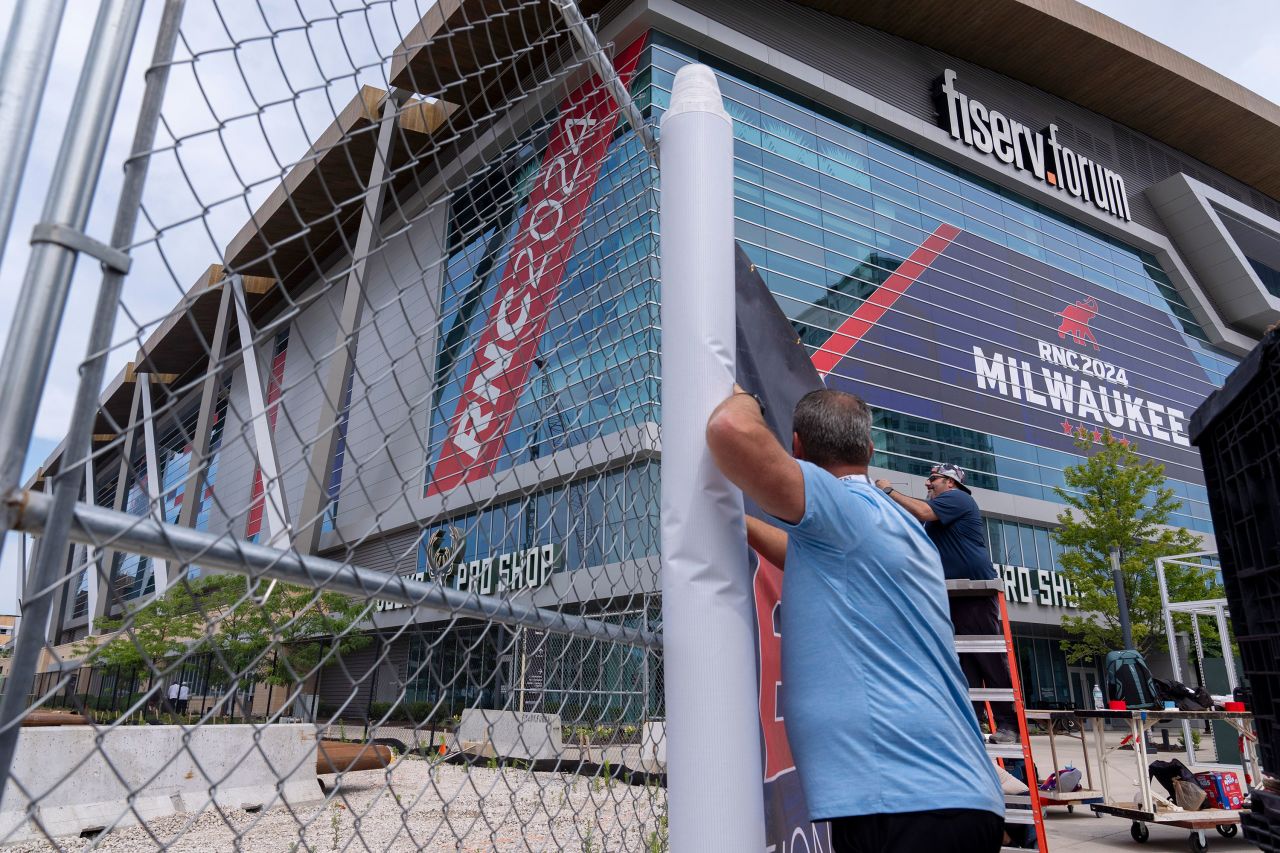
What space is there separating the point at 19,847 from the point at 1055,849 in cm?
658

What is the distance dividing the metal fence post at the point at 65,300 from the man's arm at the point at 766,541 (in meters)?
1.36

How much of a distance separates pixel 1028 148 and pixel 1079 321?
7035 millimetres

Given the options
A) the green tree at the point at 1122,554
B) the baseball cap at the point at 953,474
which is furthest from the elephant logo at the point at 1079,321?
the baseball cap at the point at 953,474

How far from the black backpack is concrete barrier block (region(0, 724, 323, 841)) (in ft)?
21.4

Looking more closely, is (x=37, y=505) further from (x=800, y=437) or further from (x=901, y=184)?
(x=901, y=184)

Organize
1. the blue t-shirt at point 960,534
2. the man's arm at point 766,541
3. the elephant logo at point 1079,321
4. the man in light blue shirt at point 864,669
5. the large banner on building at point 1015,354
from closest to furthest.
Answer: the man in light blue shirt at point 864,669 < the man's arm at point 766,541 < the blue t-shirt at point 960,534 < the large banner on building at point 1015,354 < the elephant logo at point 1079,321

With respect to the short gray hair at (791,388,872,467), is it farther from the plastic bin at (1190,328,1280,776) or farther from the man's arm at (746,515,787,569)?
the plastic bin at (1190,328,1280,776)

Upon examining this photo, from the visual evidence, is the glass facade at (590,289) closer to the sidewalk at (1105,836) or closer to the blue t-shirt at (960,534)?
the blue t-shirt at (960,534)

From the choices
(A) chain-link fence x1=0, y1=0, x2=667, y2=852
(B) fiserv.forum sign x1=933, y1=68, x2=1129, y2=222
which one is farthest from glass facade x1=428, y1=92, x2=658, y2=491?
(B) fiserv.forum sign x1=933, y1=68, x2=1129, y2=222

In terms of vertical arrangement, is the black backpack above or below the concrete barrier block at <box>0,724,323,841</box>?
above

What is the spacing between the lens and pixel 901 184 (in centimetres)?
2850

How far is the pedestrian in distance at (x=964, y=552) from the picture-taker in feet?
13.2

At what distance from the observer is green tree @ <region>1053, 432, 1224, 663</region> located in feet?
76.8

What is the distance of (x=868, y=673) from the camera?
1.74 metres
